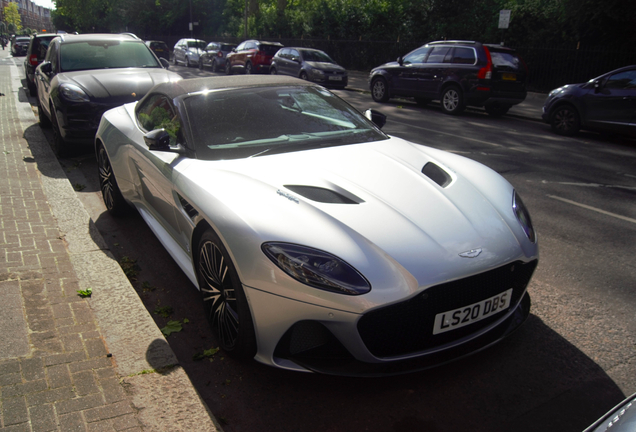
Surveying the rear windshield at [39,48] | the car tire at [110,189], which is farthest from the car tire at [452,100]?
the rear windshield at [39,48]

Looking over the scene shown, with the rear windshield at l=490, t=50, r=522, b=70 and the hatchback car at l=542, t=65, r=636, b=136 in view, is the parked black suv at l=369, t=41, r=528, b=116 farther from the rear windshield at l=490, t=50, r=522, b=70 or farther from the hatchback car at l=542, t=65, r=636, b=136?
the hatchback car at l=542, t=65, r=636, b=136

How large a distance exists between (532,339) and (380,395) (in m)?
1.14

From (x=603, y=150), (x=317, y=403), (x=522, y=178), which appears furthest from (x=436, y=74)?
(x=317, y=403)

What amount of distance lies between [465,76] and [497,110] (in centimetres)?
165

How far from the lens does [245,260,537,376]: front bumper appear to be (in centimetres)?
247

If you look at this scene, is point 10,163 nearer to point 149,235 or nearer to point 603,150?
point 149,235

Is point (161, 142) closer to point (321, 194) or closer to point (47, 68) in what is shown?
point (321, 194)

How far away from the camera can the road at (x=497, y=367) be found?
260cm

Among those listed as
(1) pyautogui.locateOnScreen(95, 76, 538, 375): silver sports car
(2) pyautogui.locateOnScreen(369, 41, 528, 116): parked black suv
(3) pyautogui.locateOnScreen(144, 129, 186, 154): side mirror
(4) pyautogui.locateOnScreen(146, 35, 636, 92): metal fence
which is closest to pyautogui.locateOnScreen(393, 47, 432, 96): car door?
(2) pyautogui.locateOnScreen(369, 41, 528, 116): parked black suv

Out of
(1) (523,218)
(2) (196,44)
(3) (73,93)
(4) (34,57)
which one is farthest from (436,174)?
(2) (196,44)

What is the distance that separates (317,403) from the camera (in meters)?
2.70

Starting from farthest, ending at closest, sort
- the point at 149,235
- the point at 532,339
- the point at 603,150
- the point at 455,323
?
the point at 603,150
the point at 149,235
the point at 532,339
the point at 455,323

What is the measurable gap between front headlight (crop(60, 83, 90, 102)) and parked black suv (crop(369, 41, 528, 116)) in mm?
9561

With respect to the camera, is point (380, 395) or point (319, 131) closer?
point (380, 395)
